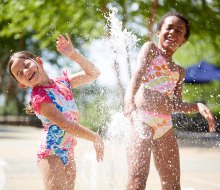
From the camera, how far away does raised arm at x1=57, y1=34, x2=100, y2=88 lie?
12.0ft

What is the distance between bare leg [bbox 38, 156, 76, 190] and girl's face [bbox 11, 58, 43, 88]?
0.51m

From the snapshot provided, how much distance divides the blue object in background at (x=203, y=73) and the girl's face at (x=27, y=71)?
12671 mm

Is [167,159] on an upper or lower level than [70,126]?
lower

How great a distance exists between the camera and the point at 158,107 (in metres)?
3.90

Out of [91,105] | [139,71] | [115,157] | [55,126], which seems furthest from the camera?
[91,105]

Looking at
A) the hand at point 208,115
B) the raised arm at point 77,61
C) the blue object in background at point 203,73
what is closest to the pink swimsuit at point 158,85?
the hand at point 208,115

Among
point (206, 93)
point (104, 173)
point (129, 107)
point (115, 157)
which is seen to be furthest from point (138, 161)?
point (206, 93)

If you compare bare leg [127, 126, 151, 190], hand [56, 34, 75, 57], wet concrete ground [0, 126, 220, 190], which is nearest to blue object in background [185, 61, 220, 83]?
wet concrete ground [0, 126, 220, 190]

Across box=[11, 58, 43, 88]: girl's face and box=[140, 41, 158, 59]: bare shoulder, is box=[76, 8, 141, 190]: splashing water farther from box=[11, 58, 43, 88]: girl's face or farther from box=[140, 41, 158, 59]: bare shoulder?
box=[11, 58, 43, 88]: girl's face

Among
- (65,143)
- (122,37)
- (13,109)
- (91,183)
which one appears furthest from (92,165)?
(13,109)

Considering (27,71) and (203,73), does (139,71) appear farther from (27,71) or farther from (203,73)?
(203,73)

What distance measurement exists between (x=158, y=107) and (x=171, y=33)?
1.86 ft

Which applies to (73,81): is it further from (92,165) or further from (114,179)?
(92,165)

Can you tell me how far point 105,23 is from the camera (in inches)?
618
